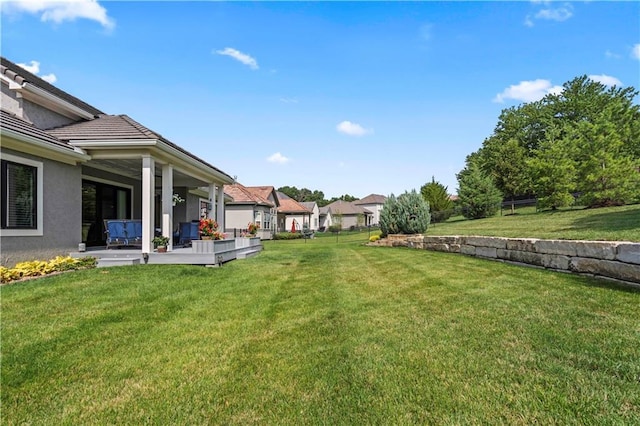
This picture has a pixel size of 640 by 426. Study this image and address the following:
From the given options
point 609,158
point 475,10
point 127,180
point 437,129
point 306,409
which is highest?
point 475,10

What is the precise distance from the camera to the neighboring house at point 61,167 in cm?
736

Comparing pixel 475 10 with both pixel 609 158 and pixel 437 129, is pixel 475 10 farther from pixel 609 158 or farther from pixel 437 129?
pixel 609 158

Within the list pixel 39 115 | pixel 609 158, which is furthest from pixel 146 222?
pixel 609 158

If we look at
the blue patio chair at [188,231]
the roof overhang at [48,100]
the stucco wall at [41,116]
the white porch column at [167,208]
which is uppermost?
the roof overhang at [48,100]

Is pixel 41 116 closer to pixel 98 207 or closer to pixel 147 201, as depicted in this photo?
pixel 98 207

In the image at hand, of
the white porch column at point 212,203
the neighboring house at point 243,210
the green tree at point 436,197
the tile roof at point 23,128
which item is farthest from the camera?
the neighboring house at point 243,210

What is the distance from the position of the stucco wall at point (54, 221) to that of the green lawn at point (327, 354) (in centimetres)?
183

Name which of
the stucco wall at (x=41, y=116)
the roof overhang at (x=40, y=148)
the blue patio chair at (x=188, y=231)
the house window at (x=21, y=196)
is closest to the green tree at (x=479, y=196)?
the blue patio chair at (x=188, y=231)

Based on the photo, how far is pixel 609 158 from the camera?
56.9ft

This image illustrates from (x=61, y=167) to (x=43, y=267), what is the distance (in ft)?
8.54

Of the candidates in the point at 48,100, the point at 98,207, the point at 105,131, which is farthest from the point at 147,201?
the point at 48,100

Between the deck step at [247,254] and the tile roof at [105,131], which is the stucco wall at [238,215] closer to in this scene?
the deck step at [247,254]

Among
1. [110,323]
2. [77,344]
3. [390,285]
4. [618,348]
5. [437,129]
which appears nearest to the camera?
[618,348]

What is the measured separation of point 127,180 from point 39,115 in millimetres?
3666
